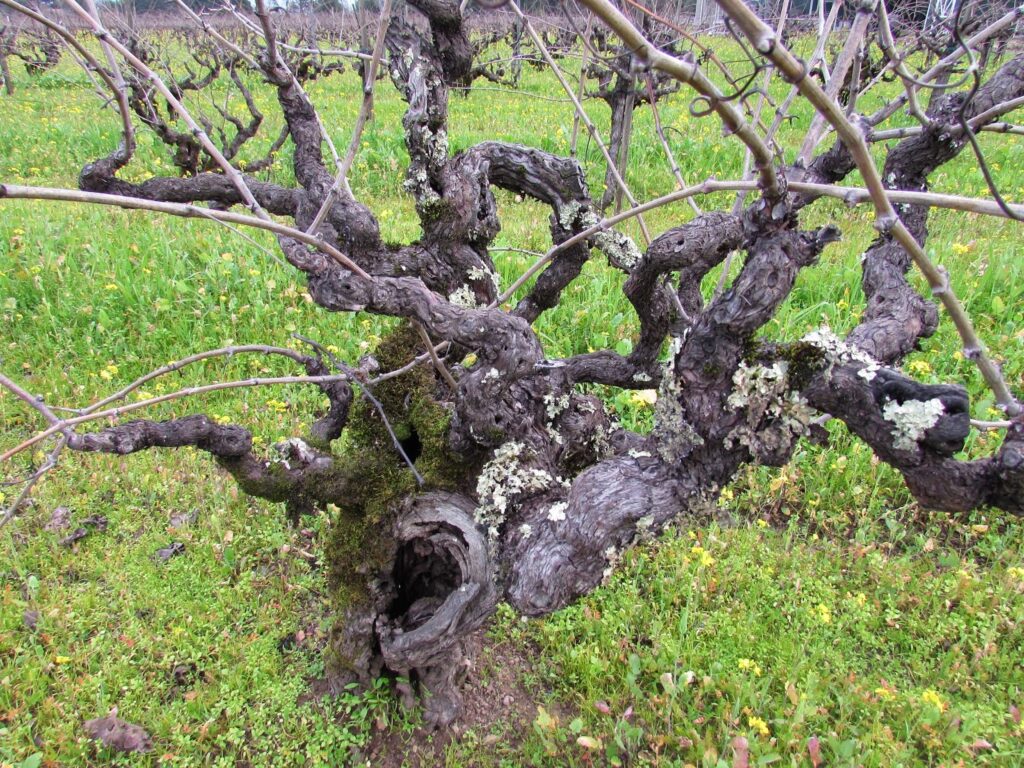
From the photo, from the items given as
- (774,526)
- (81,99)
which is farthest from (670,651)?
(81,99)

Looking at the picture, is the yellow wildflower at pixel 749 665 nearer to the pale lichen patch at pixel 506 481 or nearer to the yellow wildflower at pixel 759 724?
the yellow wildflower at pixel 759 724

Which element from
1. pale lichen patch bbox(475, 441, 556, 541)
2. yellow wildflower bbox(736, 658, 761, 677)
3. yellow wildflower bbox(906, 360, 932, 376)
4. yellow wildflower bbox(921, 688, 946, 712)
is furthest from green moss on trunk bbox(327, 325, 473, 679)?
yellow wildflower bbox(906, 360, 932, 376)

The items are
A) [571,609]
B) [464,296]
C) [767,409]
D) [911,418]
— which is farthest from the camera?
[571,609]

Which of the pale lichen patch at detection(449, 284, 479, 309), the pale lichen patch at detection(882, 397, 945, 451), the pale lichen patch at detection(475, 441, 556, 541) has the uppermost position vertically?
the pale lichen patch at detection(882, 397, 945, 451)

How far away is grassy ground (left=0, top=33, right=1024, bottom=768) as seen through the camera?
2570mm

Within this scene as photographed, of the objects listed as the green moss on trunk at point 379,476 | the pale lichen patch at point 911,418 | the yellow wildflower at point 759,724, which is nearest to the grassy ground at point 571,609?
the yellow wildflower at point 759,724

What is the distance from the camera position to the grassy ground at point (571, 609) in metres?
2.57

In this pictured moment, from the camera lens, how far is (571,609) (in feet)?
10.2

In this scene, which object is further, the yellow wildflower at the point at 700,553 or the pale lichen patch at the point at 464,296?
the yellow wildflower at the point at 700,553

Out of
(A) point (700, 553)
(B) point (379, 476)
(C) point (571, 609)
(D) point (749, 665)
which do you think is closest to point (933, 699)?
(D) point (749, 665)

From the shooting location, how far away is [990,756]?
7.97 feet

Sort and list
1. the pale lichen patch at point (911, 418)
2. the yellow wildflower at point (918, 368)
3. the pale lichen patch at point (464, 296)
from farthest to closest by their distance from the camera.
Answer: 1. the yellow wildflower at point (918, 368)
2. the pale lichen patch at point (464, 296)
3. the pale lichen patch at point (911, 418)

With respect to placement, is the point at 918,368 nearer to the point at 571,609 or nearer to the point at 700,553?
the point at 700,553

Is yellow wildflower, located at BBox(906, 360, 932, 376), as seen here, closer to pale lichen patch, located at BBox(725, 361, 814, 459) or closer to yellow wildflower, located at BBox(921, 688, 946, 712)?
yellow wildflower, located at BBox(921, 688, 946, 712)
